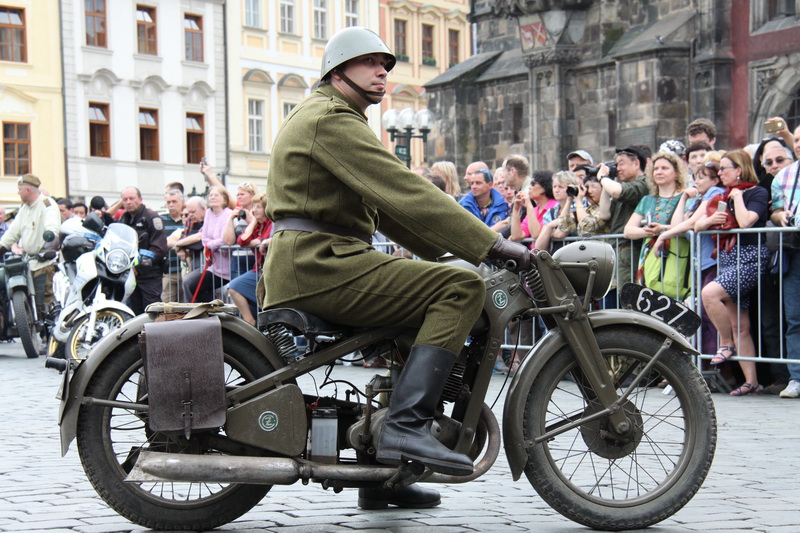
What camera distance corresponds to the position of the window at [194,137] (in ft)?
156

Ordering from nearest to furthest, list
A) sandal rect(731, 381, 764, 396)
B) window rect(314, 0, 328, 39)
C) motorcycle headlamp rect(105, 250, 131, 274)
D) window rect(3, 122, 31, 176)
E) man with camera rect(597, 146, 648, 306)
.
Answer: sandal rect(731, 381, 764, 396) < man with camera rect(597, 146, 648, 306) < motorcycle headlamp rect(105, 250, 131, 274) < window rect(3, 122, 31, 176) < window rect(314, 0, 328, 39)

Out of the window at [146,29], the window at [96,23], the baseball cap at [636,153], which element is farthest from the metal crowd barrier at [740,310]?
the window at [146,29]

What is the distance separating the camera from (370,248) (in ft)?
15.3

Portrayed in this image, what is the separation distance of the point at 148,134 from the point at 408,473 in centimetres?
4334

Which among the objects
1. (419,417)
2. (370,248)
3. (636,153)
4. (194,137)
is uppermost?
(194,137)

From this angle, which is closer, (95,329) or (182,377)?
(182,377)

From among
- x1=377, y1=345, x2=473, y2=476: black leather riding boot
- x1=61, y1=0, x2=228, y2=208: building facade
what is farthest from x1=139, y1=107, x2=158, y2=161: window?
x1=377, y1=345, x2=473, y2=476: black leather riding boot

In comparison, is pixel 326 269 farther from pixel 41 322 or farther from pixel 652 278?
pixel 41 322

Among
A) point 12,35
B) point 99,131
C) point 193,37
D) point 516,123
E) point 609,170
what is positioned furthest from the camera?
point 193,37

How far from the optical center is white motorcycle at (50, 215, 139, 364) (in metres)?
12.1

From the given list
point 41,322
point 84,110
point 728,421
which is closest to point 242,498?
point 728,421

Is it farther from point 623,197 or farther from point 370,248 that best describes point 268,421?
point 623,197

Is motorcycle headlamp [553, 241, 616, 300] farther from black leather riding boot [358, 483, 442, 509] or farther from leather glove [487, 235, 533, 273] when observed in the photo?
black leather riding boot [358, 483, 442, 509]

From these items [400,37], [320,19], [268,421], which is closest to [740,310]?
[268,421]
